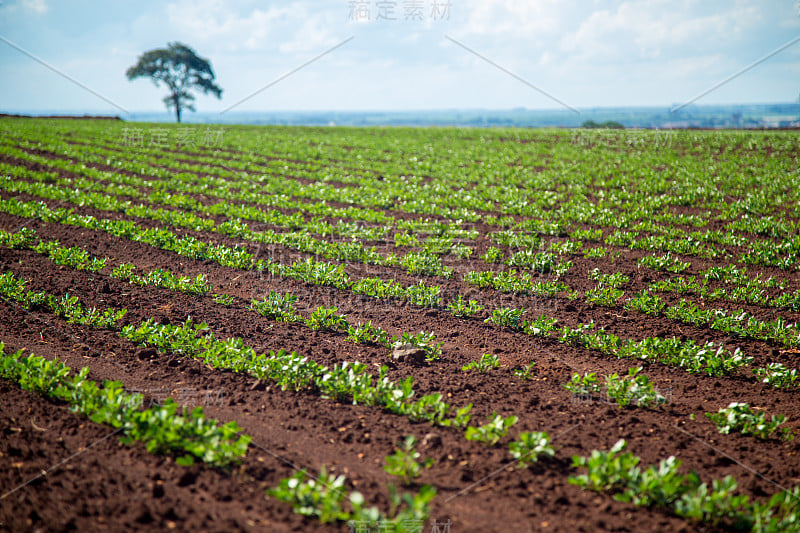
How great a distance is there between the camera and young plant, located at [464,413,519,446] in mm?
4023

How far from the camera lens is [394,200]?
49.9 feet

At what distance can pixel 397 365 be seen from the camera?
5.50m

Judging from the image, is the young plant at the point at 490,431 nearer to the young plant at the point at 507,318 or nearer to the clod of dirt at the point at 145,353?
the young plant at the point at 507,318

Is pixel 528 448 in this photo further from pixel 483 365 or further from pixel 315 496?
pixel 315 496

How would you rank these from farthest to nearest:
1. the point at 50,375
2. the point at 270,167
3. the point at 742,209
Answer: the point at 270,167 < the point at 742,209 < the point at 50,375

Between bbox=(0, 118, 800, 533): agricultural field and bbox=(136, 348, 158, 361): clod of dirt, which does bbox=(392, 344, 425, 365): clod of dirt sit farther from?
bbox=(136, 348, 158, 361): clod of dirt

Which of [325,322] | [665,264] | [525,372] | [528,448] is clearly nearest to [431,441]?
[528,448]

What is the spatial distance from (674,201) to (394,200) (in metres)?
8.88

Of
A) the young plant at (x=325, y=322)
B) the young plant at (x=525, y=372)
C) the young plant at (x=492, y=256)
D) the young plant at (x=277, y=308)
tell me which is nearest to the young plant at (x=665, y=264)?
the young plant at (x=492, y=256)

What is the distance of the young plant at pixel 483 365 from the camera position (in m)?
5.43

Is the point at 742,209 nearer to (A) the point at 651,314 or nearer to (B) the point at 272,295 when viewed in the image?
(A) the point at 651,314

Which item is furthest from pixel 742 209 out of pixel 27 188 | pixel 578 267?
pixel 27 188

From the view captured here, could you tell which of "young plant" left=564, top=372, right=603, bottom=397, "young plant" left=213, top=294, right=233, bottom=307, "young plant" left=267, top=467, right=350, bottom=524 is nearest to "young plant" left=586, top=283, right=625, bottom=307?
"young plant" left=564, top=372, right=603, bottom=397

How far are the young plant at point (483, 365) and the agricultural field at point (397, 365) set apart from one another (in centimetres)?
2
